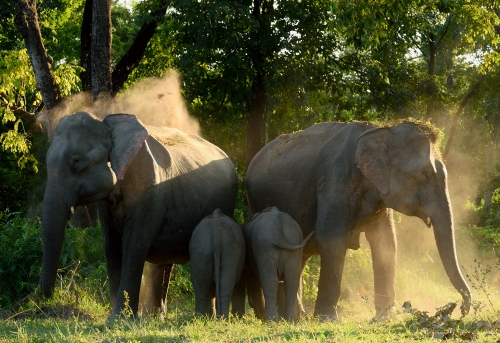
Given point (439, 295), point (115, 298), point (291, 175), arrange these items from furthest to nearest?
1. point (439, 295)
2. point (291, 175)
3. point (115, 298)

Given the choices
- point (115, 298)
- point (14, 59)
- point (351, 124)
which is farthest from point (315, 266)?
point (14, 59)

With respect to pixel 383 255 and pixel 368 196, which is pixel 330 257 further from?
pixel 383 255

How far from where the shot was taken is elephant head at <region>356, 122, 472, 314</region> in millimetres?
10047

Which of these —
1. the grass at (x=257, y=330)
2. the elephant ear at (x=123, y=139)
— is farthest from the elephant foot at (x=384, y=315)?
the elephant ear at (x=123, y=139)

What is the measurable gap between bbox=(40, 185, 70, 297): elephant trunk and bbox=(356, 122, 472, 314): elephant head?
141 inches

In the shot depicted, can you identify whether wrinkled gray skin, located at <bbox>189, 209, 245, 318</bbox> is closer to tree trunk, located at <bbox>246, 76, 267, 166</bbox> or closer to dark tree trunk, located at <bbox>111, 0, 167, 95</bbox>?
tree trunk, located at <bbox>246, 76, 267, 166</bbox>

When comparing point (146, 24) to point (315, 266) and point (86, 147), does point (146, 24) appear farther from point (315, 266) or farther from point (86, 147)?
point (86, 147)

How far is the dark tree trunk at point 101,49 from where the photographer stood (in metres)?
16.0

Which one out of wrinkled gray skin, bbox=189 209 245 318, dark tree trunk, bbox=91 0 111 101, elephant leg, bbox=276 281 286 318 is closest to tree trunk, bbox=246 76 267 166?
dark tree trunk, bbox=91 0 111 101

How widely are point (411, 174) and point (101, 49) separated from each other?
7868 millimetres

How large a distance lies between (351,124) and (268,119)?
358 inches

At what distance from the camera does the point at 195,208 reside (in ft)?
36.0

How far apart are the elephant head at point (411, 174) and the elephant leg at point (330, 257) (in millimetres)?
662

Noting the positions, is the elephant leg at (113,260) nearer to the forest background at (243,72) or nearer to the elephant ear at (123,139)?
the elephant ear at (123,139)
